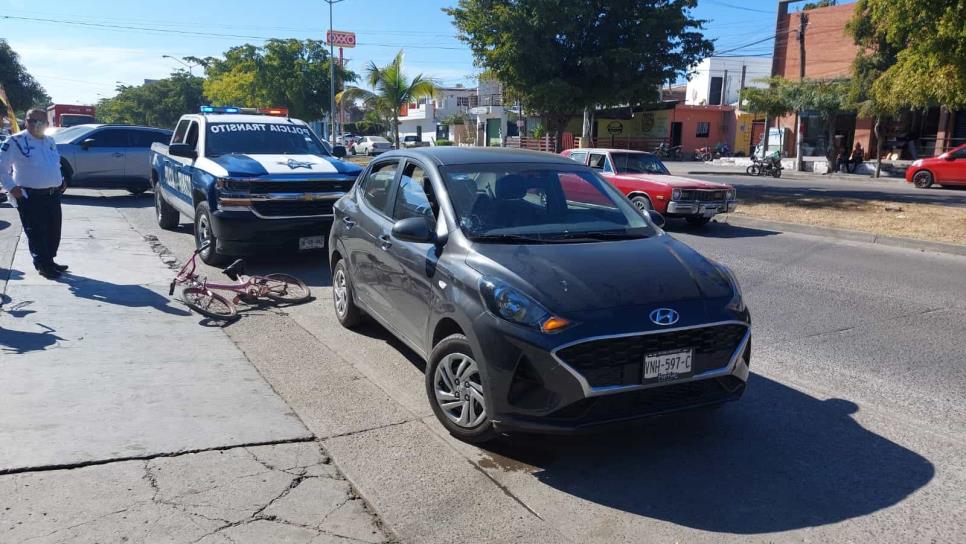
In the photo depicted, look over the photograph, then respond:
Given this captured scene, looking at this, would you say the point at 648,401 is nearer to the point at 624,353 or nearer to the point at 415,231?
the point at 624,353

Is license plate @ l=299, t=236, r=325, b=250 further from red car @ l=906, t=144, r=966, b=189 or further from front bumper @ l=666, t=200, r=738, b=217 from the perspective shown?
red car @ l=906, t=144, r=966, b=189

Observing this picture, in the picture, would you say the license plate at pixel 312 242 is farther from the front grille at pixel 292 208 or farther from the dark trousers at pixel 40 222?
the dark trousers at pixel 40 222

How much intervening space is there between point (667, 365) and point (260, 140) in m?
8.13

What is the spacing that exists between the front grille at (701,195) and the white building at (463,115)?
43.3 metres

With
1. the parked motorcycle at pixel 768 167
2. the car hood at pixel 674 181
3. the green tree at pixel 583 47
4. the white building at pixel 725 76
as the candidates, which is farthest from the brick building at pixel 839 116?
the car hood at pixel 674 181

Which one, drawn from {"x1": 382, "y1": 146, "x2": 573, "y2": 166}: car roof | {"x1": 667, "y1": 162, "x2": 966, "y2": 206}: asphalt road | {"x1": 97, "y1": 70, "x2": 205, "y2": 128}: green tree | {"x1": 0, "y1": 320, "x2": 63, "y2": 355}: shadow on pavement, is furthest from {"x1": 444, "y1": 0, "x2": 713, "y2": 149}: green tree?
{"x1": 97, "y1": 70, "x2": 205, "y2": 128}: green tree

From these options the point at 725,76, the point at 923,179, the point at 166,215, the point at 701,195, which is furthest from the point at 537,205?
the point at 725,76

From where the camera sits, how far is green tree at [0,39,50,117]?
5750cm

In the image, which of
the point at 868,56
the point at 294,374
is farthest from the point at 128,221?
the point at 868,56

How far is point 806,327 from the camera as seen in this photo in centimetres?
682

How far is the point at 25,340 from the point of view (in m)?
5.73

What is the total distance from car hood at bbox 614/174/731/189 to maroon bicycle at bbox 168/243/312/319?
7650 mm

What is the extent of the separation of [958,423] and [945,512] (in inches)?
52.2

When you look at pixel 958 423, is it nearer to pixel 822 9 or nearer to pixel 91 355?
pixel 91 355
